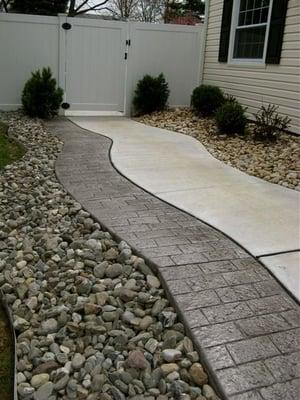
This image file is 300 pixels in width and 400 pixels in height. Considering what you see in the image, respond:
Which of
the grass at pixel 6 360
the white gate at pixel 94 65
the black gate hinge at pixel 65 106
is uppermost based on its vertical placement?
the white gate at pixel 94 65

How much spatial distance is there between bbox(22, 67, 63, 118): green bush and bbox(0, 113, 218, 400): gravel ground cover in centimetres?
425

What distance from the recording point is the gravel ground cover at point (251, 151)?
452cm

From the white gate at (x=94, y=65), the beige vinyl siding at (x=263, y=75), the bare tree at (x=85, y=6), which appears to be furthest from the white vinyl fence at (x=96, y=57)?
the bare tree at (x=85, y=6)

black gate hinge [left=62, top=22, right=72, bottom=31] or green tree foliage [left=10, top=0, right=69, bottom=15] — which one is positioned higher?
green tree foliage [left=10, top=0, right=69, bottom=15]

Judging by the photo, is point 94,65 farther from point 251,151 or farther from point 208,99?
point 251,151

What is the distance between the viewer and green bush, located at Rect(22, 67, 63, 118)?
713 cm

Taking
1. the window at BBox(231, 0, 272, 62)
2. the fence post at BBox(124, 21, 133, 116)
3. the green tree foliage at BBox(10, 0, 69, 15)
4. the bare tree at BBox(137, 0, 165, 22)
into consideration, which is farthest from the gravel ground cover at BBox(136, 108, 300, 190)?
the bare tree at BBox(137, 0, 165, 22)

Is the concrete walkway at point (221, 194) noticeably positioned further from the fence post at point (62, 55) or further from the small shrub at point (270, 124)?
the fence post at point (62, 55)

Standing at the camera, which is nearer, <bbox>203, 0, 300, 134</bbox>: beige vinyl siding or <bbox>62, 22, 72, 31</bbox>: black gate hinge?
<bbox>203, 0, 300, 134</bbox>: beige vinyl siding

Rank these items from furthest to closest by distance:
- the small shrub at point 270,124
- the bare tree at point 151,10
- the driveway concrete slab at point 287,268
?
the bare tree at point 151,10 < the small shrub at point 270,124 < the driveway concrete slab at point 287,268

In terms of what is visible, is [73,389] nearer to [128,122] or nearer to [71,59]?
[128,122]

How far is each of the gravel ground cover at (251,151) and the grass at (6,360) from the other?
118 inches

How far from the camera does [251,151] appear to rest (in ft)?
17.8

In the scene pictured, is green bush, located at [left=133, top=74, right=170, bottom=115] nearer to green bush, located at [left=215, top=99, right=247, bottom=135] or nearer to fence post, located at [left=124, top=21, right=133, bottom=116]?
fence post, located at [left=124, top=21, right=133, bottom=116]
